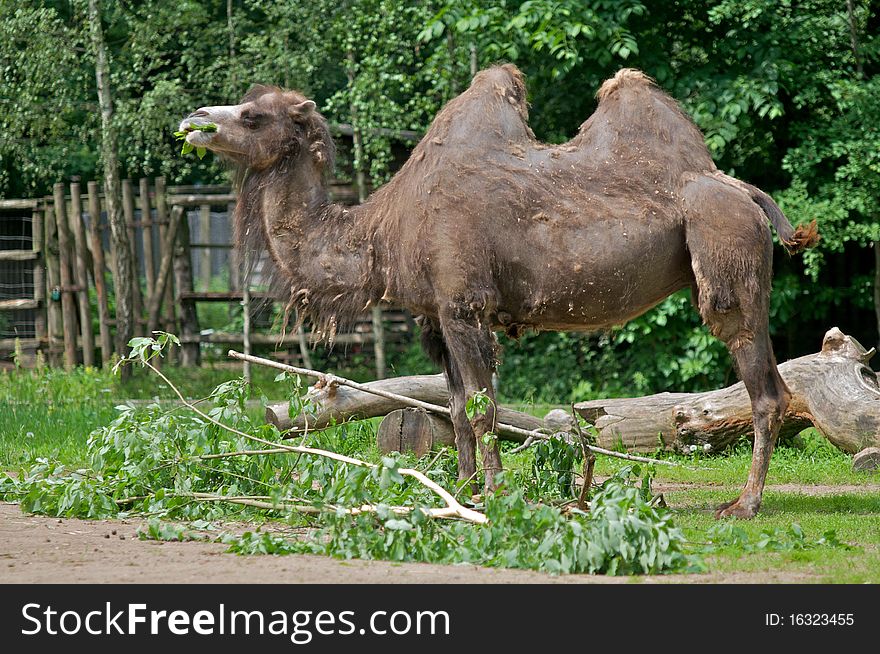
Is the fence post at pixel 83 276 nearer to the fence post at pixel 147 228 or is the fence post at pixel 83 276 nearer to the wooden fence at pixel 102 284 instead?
the wooden fence at pixel 102 284

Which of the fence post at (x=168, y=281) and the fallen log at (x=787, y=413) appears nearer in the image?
the fallen log at (x=787, y=413)

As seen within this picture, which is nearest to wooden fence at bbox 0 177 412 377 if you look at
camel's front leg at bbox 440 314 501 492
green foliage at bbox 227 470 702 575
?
camel's front leg at bbox 440 314 501 492

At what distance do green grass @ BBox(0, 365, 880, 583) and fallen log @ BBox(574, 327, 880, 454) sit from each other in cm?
21

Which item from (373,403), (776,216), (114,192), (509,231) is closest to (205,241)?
(114,192)

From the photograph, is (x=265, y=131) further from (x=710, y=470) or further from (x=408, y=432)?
(x=710, y=470)

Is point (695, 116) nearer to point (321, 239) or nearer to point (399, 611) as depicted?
point (321, 239)

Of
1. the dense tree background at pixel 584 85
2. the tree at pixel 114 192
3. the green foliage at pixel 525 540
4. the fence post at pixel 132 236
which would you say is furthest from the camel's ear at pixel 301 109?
the fence post at pixel 132 236

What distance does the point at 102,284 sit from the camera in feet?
53.5

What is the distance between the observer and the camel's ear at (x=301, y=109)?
25.2 feet

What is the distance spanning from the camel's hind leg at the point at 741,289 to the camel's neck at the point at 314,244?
6.51 ft

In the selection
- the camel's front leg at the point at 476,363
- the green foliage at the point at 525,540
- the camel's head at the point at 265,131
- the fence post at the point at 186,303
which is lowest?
the fence post at the point at 186,303

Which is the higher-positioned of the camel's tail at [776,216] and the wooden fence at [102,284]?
the camel's tail at [776,216]

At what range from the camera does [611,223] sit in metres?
7.17

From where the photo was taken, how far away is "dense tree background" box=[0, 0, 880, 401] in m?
13.0
